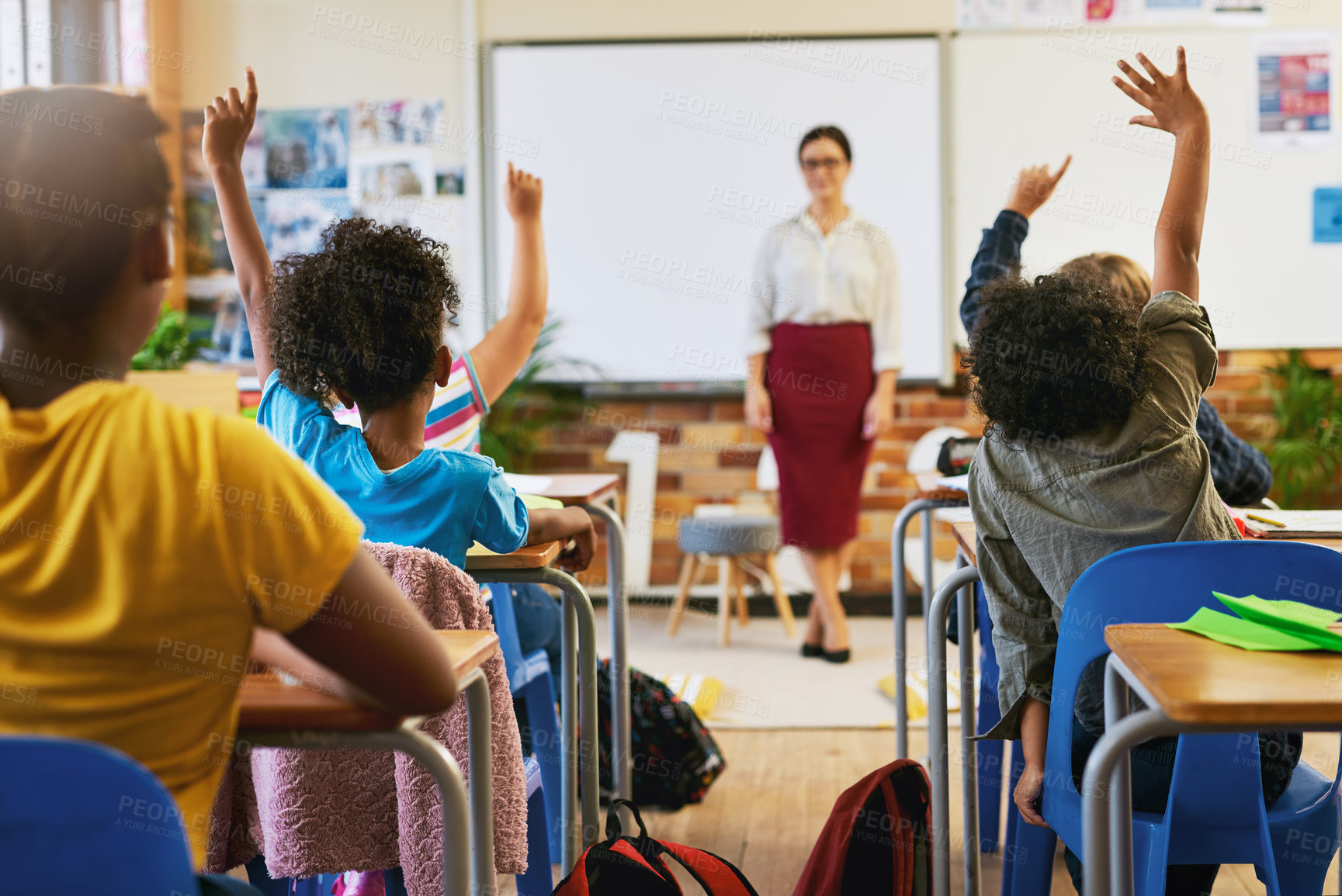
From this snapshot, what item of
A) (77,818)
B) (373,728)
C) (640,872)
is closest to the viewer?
(77,818)

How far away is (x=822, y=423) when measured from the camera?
12.1 feet

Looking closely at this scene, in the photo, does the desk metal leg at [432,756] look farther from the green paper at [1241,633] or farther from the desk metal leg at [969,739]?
the desk metal leg at [969,739]

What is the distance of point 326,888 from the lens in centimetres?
141

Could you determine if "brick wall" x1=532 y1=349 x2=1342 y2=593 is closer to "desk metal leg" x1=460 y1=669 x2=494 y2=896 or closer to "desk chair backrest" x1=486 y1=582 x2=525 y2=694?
"desk chair backrest" x1=486 y1=582 x2=525 y2=694

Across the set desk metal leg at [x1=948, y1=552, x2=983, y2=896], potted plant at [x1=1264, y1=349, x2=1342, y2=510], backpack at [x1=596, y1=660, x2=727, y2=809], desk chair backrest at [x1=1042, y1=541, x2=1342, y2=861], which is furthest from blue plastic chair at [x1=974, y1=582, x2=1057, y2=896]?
potted plant at [x1=1264, y1=349, x2=1342, y2=510]

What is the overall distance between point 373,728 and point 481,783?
9.0 inches

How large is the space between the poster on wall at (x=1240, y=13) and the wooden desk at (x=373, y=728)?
4.07m

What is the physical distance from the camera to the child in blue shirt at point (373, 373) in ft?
4.39

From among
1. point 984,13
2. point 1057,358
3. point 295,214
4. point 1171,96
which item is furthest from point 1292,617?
point 295,214

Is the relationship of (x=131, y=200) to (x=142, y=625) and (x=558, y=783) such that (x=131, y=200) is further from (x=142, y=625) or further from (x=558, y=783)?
(x=558, y=783)

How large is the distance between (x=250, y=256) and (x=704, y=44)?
2.96 m

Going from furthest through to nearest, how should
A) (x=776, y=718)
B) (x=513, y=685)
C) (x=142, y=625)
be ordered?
(x=776, y=718), (x=513, y=685), (x=142, y=625)

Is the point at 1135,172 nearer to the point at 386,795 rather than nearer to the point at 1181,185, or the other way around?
the point at 1181,185

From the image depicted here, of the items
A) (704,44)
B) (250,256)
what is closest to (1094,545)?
(250,256)
